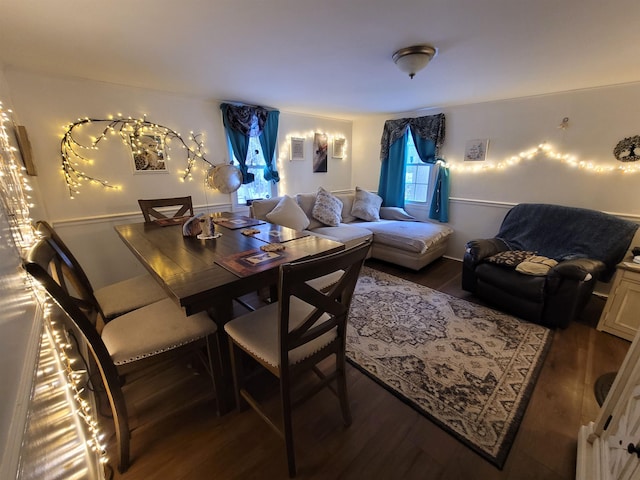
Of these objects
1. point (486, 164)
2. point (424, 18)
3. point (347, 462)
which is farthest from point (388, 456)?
point (486, 164)

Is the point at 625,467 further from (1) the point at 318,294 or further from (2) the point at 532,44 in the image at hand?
(2) the point at 532,44

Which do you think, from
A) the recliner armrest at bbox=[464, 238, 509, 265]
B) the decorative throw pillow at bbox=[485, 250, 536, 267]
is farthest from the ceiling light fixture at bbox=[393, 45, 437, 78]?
the decorative throw pillow at bbox=[485, 250, 536, 267]

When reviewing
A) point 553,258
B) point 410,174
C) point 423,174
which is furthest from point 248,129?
point 553,258

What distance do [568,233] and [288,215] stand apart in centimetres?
300

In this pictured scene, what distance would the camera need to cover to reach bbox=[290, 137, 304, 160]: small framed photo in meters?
Answer: 4.07

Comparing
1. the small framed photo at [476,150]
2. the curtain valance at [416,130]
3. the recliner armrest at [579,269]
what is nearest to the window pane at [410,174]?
the curtain valance at [416,130]

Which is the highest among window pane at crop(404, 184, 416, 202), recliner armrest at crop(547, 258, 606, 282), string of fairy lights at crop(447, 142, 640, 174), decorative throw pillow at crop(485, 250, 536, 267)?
string of fairy lights at crop(447, 142, 640, 174)

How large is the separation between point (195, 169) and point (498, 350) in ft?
11.6

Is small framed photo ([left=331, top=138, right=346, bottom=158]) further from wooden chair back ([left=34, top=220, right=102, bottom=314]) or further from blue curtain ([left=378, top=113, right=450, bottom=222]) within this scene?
wooden chair back ([left=34, top=220, right=102, bottom=314])

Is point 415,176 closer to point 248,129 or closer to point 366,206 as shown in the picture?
point 366,206

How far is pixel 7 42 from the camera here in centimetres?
167

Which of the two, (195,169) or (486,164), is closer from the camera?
(195,169)

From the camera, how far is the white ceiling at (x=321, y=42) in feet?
4.40

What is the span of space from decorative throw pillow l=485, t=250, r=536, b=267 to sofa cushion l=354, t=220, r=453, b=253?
78cm
